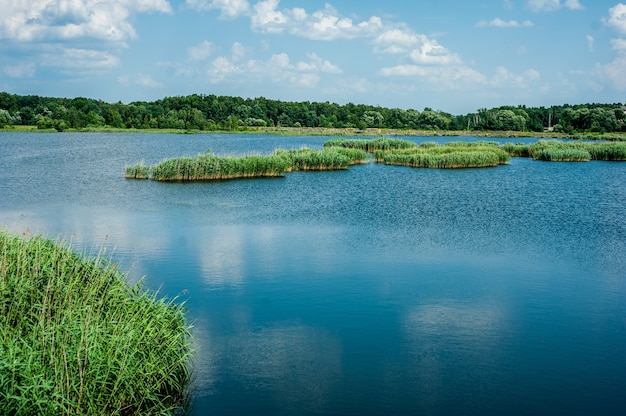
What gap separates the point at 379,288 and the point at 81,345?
25.5 ft

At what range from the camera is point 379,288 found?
13562 millimetres

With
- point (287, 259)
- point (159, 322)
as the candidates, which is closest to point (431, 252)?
point (287, 259)

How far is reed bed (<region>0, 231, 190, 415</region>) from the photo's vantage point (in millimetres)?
6637

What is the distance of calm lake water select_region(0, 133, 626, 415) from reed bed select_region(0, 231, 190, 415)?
2.82 ft

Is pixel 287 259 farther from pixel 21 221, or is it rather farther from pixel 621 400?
pixel 21 221

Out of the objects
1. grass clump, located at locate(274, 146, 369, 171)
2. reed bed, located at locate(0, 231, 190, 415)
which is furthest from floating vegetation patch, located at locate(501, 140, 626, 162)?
reed bed, located at locate(0, 231, 190, 415)

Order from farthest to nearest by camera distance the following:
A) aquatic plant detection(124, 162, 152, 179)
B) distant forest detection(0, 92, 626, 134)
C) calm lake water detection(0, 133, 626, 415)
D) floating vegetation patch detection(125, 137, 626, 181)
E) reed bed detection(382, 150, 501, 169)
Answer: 1. distant forest detection(0, 92, 626, 134)
2. reed bed detection(382, 150, 501, 169)
3. aquatic plant detection(124, 162, 152, 179)
4. floating vegetation patch detection(125, 137, 626, 181)
5. calm lake water detection(0, 133, 626, 415)

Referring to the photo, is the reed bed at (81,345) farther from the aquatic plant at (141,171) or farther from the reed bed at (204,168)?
the aquatic plant at (141,171)

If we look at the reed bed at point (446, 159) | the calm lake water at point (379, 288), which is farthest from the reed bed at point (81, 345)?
the reed bed at point (446, 159)

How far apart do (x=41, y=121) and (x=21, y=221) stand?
3563 inches

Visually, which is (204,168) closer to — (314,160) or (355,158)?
(314,160)

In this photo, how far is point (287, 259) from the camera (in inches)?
634

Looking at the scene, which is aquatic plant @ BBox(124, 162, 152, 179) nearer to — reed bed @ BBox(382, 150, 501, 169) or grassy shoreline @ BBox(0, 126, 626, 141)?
reed bed @ BBox(382, 150, 501, 169)

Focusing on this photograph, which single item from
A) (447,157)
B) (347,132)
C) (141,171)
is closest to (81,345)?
(141,171)
